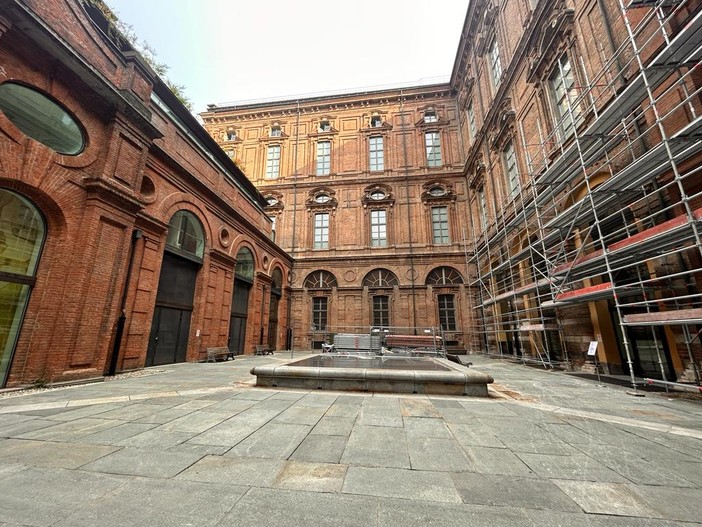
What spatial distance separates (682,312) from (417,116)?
77.3 feet

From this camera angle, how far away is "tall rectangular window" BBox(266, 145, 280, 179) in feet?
82.9

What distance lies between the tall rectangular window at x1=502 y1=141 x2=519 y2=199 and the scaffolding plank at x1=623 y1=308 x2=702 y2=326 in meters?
8.59

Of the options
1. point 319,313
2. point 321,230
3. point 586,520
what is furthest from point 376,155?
point 586,520

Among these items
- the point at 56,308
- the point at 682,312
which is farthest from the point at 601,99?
the point at 56,308

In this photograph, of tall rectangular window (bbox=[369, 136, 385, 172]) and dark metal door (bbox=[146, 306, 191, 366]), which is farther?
tall rectangular window (bbox=[369, 136, 385, 172])

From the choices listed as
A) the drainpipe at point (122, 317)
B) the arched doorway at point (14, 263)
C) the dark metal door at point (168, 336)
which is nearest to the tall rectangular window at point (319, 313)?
the dark metal door at point (168, 336)

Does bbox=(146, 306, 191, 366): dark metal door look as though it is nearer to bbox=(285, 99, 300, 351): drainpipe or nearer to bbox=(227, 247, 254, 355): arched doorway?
bbox=(227, 247, 254, 355): arched doorway

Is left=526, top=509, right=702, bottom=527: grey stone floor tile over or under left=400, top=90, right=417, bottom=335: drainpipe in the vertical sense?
under

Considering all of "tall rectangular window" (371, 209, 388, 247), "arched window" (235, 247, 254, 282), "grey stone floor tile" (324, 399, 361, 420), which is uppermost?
"tall rectangular window" (371, 209, 388, 247)

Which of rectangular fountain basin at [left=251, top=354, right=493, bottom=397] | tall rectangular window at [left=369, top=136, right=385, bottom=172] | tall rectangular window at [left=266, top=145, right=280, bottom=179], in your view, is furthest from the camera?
tall rectangular window at [left=266, top=145, right=280, bottom=179]

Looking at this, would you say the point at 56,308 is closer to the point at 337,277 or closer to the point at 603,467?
the point at 603,467

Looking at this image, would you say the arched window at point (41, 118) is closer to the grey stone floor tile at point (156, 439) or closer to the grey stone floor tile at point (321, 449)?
the grey stone floor tile at point (156, 439)

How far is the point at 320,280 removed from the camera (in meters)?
21.7

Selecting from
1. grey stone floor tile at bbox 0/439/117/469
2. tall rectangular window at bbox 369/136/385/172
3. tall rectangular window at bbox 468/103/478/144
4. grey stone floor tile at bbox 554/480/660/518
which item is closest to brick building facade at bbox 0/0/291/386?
grey stone floor tile at bbox 0/439/117/469
